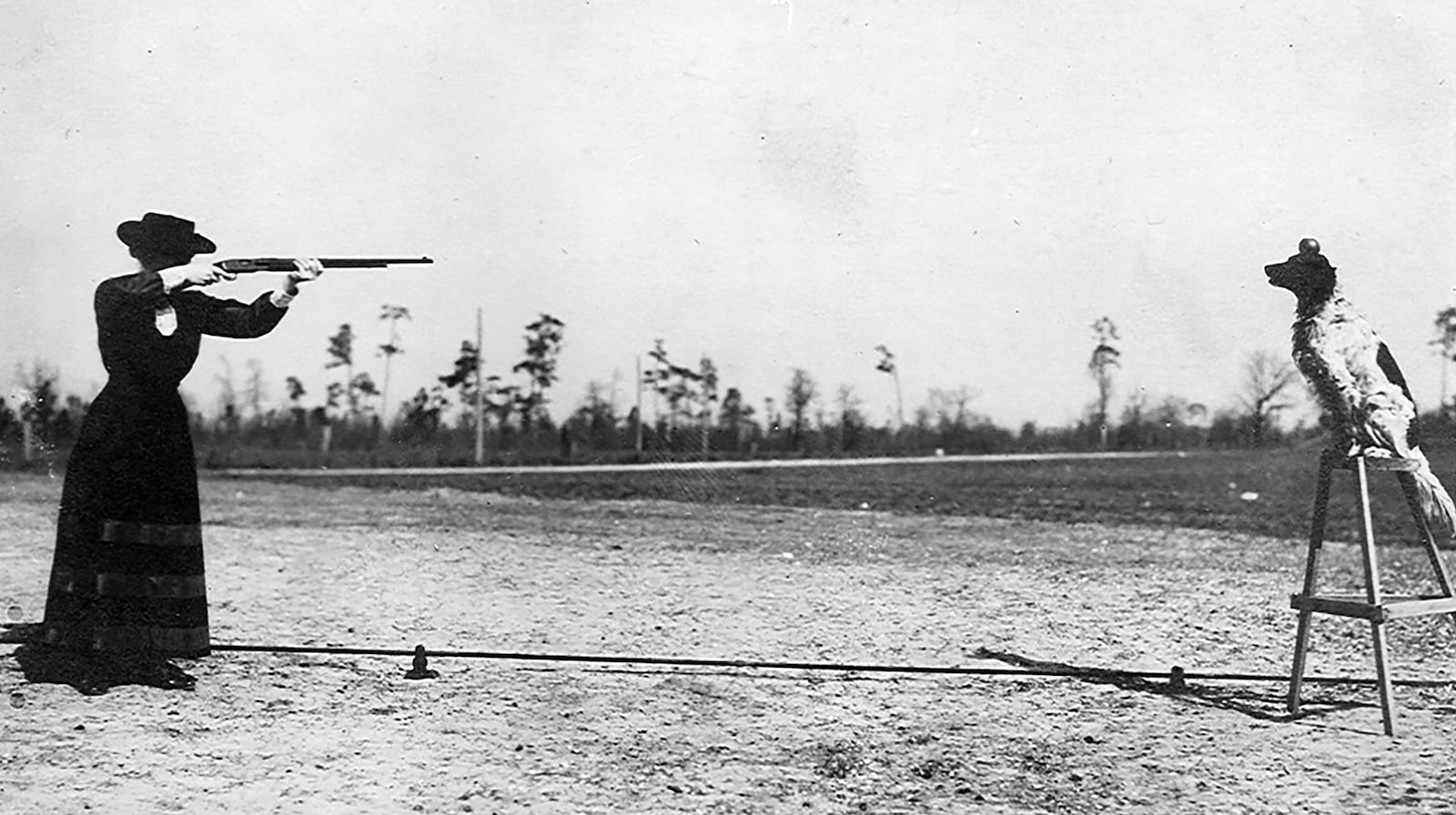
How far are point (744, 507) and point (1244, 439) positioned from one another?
7.22m

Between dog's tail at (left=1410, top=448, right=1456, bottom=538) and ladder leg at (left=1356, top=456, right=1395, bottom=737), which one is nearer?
ladder leg at (left=1356, top=456, right=1395, bottom=737)

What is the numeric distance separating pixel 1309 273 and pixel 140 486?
5459 millimetres

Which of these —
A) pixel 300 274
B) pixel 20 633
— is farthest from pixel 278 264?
pixel 20 633

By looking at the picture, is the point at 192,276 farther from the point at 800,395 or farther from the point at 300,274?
the point at 800,395

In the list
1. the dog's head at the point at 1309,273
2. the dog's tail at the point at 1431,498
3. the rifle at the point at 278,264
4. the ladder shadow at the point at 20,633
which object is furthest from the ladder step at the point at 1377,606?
the ladder shadow at the point at 20,633

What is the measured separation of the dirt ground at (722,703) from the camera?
165 inches

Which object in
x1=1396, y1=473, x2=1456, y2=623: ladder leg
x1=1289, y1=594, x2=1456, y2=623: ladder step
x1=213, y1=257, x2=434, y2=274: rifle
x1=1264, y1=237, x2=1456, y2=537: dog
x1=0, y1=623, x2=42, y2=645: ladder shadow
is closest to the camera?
x1=1289, y1=594, x2=1456, y2=623: ladder step

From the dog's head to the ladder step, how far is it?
1.37 meters

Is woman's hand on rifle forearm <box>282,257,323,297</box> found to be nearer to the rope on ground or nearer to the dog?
the rope on ground

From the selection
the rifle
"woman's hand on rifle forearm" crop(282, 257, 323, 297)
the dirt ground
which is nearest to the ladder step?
the dirt ground

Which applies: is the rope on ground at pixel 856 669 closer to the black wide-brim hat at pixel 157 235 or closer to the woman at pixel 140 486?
the woman at pixel 140 486

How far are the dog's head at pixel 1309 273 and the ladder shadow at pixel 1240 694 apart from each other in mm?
1947

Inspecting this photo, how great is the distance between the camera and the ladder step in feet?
15.9

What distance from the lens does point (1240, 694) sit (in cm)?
571
